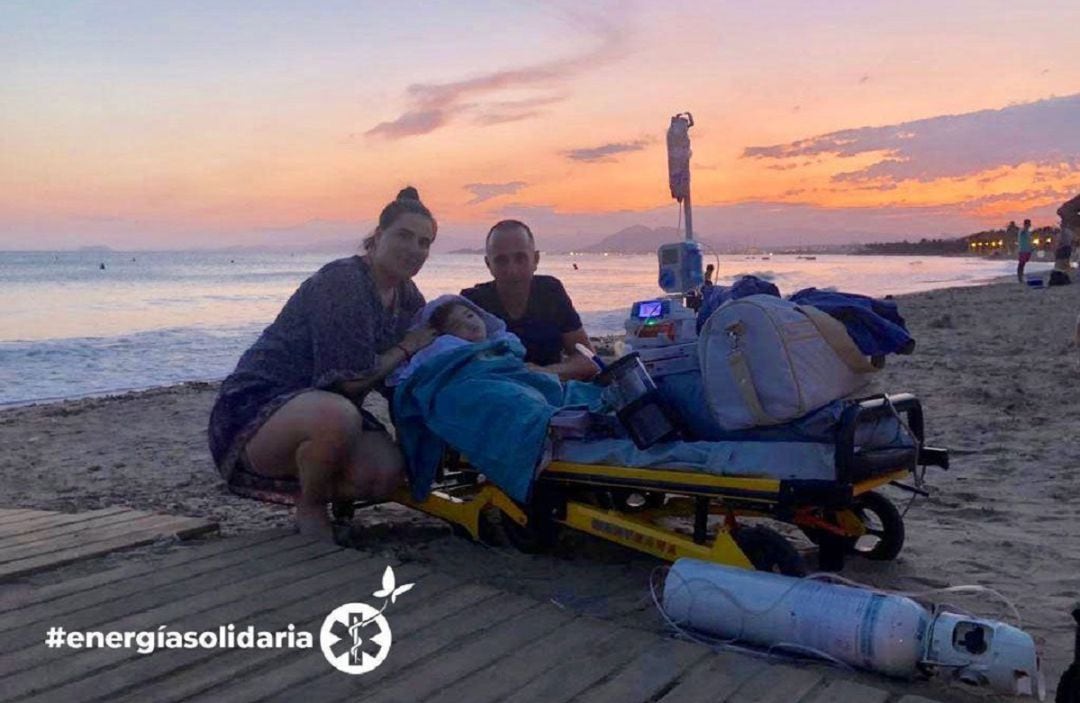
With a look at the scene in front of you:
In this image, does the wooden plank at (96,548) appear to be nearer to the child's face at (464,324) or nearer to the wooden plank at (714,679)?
the child's face at (464,324)

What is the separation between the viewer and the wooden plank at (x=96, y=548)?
357cm

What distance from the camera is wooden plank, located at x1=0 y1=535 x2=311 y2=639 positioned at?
119 inches

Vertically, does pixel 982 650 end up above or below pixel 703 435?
below

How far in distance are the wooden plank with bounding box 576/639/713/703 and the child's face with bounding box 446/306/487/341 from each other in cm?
183

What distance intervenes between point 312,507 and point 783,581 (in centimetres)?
200

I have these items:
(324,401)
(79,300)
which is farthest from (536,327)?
(79,300)

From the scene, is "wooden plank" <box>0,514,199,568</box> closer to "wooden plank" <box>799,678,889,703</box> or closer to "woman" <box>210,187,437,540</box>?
"woman" <box>210,187,437,540</box>

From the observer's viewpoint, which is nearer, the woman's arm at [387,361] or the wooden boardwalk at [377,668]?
the wooden boardwalk at [377,668]

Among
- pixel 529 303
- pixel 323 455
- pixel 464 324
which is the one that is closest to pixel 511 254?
pixel 529 303

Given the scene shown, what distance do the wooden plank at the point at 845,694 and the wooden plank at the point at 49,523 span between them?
3257 millimetres

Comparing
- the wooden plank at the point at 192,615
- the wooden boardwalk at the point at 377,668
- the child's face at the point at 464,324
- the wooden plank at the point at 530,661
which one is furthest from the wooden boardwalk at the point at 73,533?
the wooden plank at the point at 530,661

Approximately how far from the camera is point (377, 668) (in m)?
2.67

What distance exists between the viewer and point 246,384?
4.02 metres

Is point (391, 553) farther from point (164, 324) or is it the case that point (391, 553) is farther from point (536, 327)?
point (164, 324)
